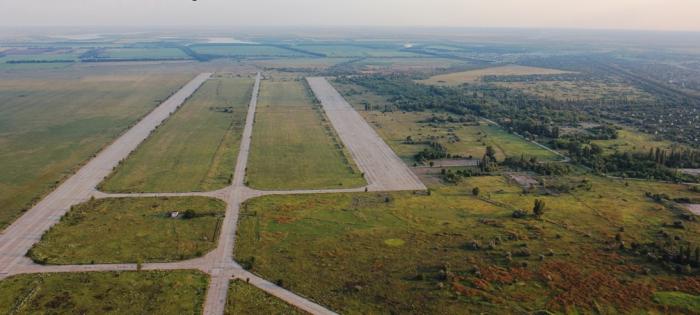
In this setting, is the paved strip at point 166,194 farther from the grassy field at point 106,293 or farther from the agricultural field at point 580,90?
the agricultural field at point 580,90

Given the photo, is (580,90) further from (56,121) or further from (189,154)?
(56,121)

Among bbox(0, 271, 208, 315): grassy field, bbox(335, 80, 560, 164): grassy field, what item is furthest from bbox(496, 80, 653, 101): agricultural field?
bbox(0, 271, 208, 315): grassy field

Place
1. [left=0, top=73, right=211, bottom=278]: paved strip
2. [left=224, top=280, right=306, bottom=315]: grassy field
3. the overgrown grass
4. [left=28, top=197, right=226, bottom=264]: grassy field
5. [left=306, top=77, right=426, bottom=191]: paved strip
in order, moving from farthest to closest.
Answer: [left=306, top=77, right=426, bottom=191]: paved strip, [left=0, top=73, right=211, bottom=278]: paved strip, [left=28, top=197, right=226, bottom=264]: grassy field, the overgrown grass, [left=224, top=280, right=306, bottom=315]: grassy field

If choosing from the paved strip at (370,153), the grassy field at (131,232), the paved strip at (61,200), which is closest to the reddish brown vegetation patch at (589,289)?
the paved strip at (370,153)

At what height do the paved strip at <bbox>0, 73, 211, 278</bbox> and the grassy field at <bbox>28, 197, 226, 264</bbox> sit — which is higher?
the paved strip at <bbox>0, 73, 211, 278</bbox>

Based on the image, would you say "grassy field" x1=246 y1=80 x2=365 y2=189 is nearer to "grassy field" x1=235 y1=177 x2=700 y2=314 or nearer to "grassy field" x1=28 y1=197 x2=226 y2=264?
"grassy field" x1=235 y1=177 x2=700 y2=314

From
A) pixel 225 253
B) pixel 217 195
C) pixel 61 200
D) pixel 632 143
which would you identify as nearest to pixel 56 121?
pixel 61 200

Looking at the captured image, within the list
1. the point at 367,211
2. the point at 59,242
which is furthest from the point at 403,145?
the point at 59,242
